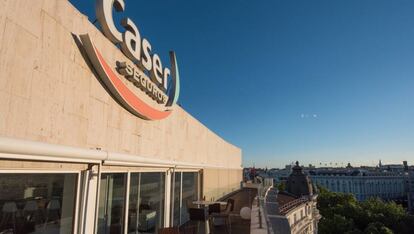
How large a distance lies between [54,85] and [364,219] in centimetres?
5744

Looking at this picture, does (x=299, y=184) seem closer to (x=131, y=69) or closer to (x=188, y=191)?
(x=188, y=191)

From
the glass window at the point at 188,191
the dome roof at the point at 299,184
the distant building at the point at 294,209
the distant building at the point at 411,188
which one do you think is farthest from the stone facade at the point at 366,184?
the glass window at the point at 188,191

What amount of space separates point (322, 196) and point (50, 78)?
65.1 metres

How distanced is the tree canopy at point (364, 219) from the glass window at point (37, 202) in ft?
149

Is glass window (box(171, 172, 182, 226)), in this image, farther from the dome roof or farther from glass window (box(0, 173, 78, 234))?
the dome roof

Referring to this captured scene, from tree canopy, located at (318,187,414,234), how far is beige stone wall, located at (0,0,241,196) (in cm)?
4489

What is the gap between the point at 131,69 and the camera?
673 centimetres

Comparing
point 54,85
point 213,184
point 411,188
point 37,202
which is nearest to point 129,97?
point 54,85

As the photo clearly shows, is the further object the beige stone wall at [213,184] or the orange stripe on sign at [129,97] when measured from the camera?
the beige stone wall at [213,184]

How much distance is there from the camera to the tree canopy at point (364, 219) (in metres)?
42.7

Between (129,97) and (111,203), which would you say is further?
(129,97)

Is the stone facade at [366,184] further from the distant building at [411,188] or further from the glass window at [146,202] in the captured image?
the glass window at [146,202]

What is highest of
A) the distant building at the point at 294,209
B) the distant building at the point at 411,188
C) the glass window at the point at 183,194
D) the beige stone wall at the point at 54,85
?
the beige stone wall at the point at 54,85

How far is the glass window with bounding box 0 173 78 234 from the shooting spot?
341 centimetres
